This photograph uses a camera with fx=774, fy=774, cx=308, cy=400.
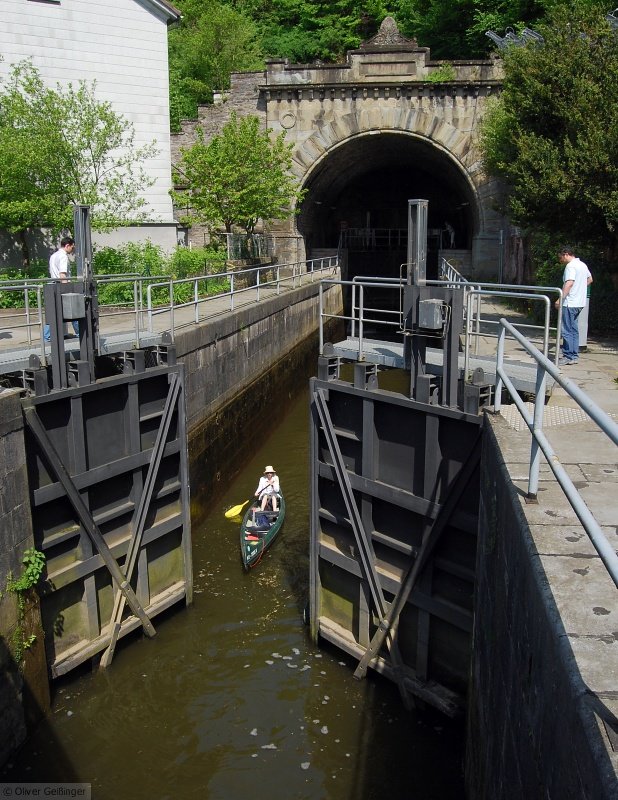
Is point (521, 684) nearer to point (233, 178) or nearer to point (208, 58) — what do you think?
point (233, 178)

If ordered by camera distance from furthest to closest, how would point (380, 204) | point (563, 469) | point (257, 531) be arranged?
point (380, 204)
point (257, 531)
point (563, 469)

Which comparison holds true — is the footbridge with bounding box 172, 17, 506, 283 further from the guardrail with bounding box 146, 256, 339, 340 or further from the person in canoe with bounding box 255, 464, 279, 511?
the person in canoe with bounding box 255, 464, 279, 511

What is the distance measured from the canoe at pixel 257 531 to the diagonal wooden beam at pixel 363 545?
351cm

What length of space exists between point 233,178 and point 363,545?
19430 millimetres

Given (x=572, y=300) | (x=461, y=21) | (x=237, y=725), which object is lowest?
(x=237, y=725)

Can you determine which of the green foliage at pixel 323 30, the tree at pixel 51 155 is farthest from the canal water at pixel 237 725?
the green foliage at pixel 323 30

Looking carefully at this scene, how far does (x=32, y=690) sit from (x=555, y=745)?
21.0ft

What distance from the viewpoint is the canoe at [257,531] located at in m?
12.2

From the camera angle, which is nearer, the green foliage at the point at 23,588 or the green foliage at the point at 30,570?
the green foliage at the point at 23,588

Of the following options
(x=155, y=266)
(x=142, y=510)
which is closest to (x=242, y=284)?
(x=155, y=266)

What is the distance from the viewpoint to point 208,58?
41.9 m

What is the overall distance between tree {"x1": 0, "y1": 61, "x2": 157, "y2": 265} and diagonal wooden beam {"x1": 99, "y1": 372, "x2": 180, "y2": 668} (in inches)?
455

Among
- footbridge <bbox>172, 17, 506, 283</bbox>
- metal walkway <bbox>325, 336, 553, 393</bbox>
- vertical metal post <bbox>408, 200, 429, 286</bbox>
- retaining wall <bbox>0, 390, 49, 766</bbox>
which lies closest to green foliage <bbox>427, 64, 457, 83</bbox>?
footbridge <bbox>172, 17, 506, 283</bbox>

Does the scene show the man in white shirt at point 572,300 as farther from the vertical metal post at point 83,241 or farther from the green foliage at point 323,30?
the green foliage at point 323,30
